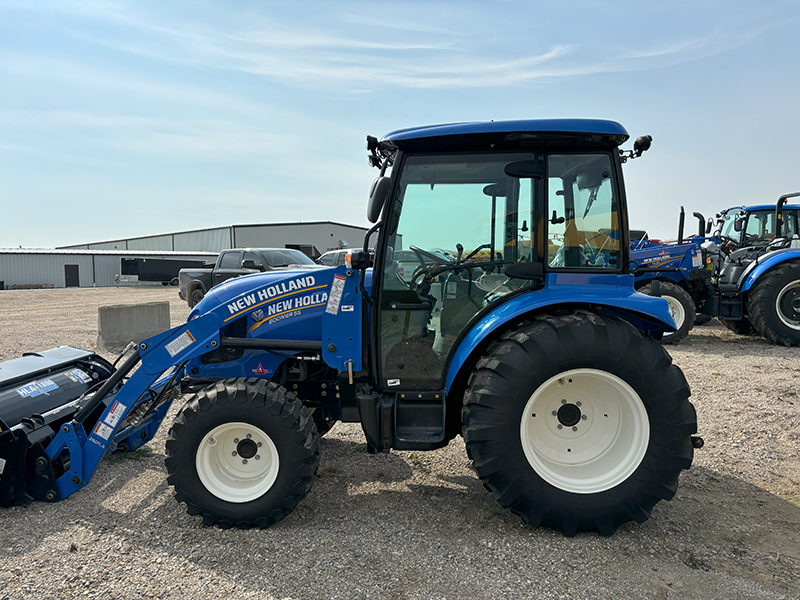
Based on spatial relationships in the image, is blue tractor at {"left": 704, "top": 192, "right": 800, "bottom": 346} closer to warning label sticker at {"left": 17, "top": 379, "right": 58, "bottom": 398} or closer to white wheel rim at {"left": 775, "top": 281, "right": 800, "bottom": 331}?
white wheel rim at {"left": 775, "top": 281, "right": 800, "bottom": 331}

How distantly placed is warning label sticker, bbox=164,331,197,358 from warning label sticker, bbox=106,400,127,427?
45 centimetres

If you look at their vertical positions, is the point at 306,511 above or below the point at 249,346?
below

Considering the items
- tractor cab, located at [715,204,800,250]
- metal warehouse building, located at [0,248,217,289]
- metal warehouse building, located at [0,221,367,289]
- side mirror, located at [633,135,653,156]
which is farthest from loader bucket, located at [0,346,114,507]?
metal warehouse building, located at [0,248,217,289]

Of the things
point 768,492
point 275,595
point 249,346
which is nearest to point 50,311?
point 249,346

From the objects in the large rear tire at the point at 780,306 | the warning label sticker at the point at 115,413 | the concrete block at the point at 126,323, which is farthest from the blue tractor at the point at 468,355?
the large rear tire at the point at 780,306

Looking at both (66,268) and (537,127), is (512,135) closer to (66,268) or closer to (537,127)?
(537,127)

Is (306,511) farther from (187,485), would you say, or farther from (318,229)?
(318,229)

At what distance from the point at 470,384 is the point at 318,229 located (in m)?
40.3

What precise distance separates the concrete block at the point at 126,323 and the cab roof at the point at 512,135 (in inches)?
297

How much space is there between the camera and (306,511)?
11.2ft

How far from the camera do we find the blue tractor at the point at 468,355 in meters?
3.04

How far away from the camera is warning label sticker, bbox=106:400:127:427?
3.45m

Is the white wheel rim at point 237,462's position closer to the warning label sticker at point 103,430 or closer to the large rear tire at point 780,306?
the warning label sticker at point 103,430

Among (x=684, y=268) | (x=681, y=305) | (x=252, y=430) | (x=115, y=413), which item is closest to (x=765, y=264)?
(x=684, y=268)
